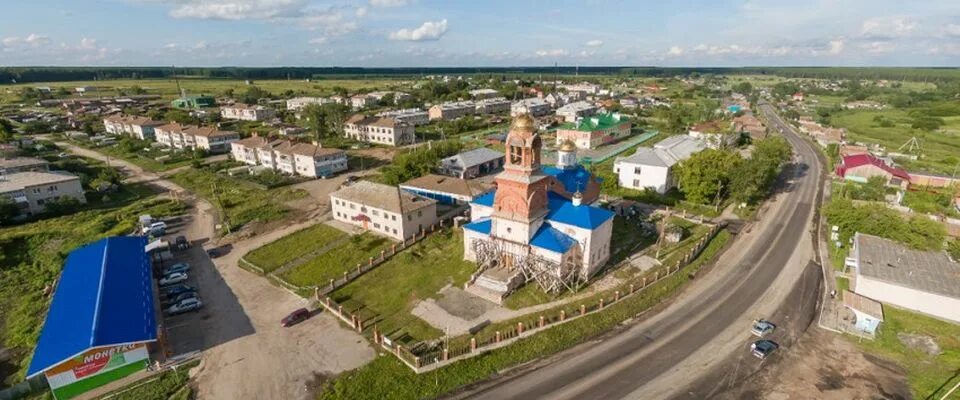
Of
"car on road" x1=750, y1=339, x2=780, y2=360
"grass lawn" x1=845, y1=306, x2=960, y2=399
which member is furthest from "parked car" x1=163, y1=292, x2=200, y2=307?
"grass lawn" x1=845, y1=306, x2=960, y2=399

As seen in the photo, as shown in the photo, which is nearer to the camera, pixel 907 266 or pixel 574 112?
pixel 907 266

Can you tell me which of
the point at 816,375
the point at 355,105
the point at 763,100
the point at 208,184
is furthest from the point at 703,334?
the point at 763,100

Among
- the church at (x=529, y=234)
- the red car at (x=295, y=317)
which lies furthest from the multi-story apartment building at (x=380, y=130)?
the red car at (x=295, y=317)

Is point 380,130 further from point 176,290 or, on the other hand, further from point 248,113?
point 176,290

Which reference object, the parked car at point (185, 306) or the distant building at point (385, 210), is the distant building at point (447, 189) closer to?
the distant building at point (385, 210)

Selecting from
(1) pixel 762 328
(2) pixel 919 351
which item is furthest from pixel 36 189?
(2) pixel 919 351

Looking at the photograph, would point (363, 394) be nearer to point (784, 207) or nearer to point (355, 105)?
point (784, 207)
